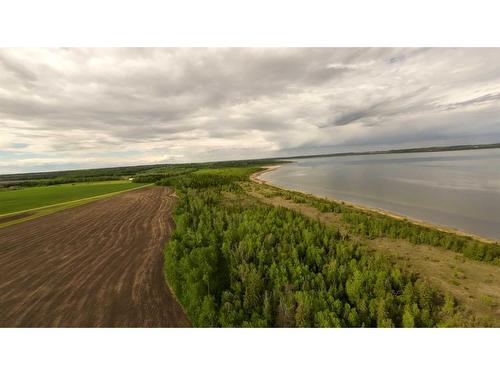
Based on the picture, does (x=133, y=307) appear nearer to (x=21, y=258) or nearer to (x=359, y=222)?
(x=21, y=258)

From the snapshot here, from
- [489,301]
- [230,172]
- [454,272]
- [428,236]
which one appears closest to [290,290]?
[489,301]

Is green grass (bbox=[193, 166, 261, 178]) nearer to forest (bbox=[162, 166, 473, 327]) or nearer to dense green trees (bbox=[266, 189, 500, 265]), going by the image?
dense green trees (bbox=[266, 189, 500, 265])

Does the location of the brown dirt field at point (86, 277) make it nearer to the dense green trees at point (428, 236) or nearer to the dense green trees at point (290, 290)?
the dense green trees at point (290, 290)

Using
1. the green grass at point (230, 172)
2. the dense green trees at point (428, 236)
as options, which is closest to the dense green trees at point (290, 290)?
the dense green trees at point (428, 236)

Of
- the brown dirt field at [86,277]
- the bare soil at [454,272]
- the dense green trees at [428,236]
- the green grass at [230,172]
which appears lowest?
the bare soil at [454,272]

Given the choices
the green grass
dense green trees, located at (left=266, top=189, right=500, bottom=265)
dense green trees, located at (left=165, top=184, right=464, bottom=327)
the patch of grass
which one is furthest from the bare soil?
the green grass

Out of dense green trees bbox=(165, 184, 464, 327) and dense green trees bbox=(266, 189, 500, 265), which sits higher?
dense green trees bbox=(165, 184, 464, 327)

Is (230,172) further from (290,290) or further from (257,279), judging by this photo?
(290,290)

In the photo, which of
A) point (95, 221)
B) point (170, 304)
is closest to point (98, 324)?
point (170, 304)

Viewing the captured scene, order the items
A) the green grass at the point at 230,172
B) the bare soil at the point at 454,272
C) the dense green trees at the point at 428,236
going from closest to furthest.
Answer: the bare soil at the point at 454,272 → the dense green trees at the point at 428,236 → the green grass at the point at 230,172
